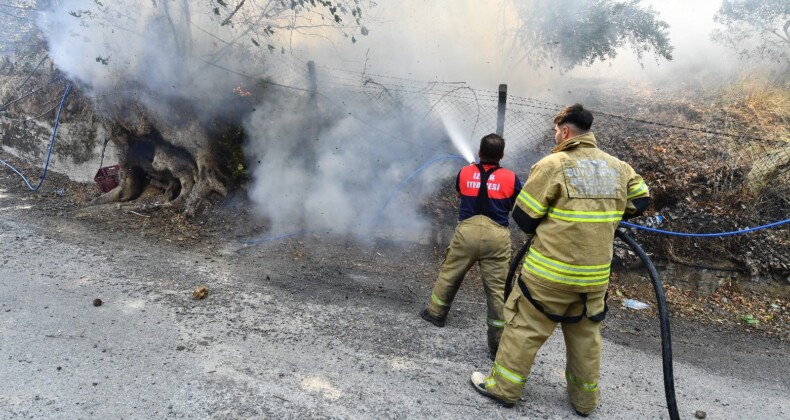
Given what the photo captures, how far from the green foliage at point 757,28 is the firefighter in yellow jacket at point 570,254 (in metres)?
8.65

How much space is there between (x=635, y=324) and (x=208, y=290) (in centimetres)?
399

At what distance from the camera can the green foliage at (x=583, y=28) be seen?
7.84 metres

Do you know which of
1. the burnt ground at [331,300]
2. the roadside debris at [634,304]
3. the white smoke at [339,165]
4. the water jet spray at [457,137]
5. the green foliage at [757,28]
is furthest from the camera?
the green foliage at [757,28]

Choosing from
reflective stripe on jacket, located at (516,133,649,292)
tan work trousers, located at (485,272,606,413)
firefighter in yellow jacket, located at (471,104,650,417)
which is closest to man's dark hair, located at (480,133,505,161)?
firefighter in yellow jacket, located at (471,104,650,417)

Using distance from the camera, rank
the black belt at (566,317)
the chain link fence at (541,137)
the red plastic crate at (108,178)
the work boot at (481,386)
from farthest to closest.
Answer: the red plastic crate at (108,178), the chain link fence at (541,137), the work boot at (481,386), the black belt at (566,317)

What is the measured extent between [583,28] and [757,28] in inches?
159

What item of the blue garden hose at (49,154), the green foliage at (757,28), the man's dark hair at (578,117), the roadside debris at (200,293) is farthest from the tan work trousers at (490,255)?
the green foliage at (757,28)

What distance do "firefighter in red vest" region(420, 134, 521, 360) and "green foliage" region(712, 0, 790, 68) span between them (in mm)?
8507

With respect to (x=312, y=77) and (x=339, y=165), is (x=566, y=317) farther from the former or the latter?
(x=312, y=77)

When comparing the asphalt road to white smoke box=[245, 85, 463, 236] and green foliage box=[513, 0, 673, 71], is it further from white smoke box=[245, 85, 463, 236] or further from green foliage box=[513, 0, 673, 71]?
green foliage box=[513, 0, 673, 71]

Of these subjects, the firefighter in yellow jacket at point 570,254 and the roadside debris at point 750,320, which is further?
the roadside debris at point 750,320

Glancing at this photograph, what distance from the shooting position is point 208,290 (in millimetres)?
4012

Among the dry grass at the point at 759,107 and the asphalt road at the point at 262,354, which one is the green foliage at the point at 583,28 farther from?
the asphalt road at the point at 262,354

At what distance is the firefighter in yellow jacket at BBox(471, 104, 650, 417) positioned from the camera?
98.2 inches
